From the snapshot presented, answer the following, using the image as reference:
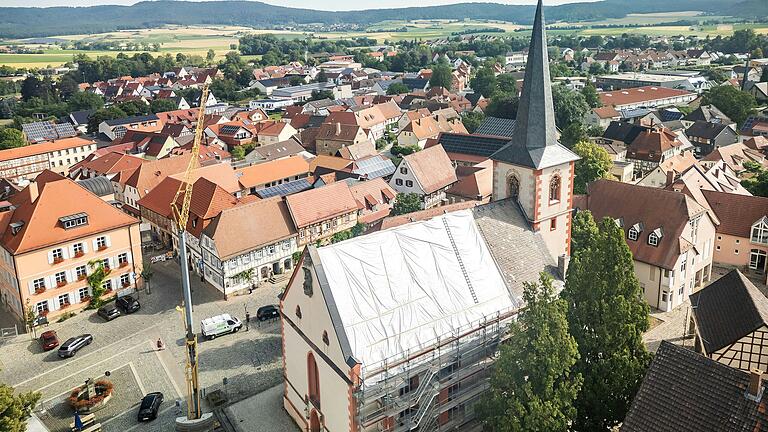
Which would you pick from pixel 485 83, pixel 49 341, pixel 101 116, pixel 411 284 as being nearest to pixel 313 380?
pixel 411 284

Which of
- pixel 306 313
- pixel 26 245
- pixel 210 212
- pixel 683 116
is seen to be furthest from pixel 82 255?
pixel 683 116

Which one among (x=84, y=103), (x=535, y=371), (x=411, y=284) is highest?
(x=411, y=284)

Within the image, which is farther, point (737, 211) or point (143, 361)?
point (737, 211)

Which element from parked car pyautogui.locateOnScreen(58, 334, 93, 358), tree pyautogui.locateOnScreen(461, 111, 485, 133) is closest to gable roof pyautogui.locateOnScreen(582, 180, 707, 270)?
parked car pyautogui.locateOnScreen(58, 334, 93, 358)

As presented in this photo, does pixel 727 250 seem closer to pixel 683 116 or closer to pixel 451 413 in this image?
pixel 451 413

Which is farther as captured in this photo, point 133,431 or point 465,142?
point 465,142

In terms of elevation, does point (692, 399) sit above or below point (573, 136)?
above

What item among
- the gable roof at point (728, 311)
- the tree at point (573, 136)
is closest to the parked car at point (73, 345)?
the gable roof at point (728, 311)

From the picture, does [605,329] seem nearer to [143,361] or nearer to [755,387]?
[755,387]
